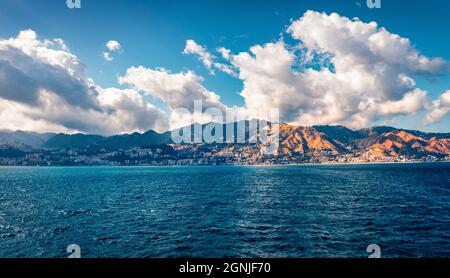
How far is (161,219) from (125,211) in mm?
13568

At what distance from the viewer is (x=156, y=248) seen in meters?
35.4
